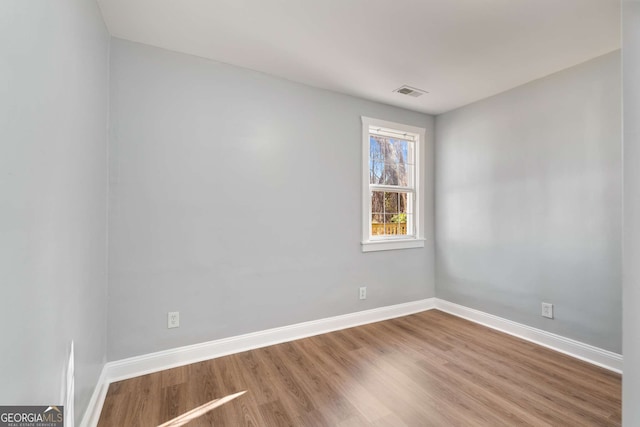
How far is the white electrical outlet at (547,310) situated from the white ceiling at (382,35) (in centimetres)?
217

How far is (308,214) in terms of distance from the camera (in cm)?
281

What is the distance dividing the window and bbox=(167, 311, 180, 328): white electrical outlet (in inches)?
76.3

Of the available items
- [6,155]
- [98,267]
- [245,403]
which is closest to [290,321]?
[245,403]

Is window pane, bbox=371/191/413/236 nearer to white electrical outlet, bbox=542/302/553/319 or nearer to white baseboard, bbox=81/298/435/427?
white baseboard, bbox=81/298/435/427

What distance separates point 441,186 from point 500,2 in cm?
219

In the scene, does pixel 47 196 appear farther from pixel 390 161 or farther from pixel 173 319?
pixel 390 161

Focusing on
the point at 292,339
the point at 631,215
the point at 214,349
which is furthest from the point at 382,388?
the point at 631,215

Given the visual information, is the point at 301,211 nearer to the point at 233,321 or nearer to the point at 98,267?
the point at 233,321

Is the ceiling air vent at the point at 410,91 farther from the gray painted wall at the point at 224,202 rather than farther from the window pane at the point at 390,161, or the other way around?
the window pane at the point at 390,161

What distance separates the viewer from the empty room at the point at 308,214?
1164mm

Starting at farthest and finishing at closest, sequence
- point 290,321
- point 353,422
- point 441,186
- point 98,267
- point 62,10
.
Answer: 1. point 441,186
2. point 290,321
3. point 98,267
4. point 353,422
5. point 62,10

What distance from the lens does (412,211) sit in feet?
11.9

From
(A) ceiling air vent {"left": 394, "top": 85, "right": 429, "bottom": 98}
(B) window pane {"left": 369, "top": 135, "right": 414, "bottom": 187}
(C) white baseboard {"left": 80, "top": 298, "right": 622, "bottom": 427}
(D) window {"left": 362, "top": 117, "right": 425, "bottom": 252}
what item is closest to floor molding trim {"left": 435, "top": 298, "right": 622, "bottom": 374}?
(C) white baseboard {"left": 80, "top": 298, "right": 622, "bottom": 427}

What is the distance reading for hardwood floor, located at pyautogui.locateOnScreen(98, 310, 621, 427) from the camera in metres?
1.67
